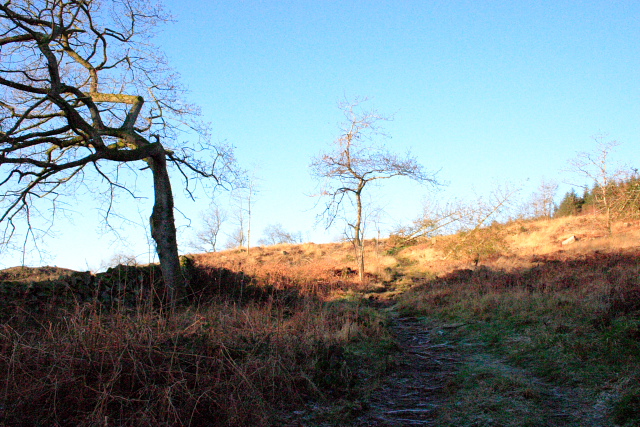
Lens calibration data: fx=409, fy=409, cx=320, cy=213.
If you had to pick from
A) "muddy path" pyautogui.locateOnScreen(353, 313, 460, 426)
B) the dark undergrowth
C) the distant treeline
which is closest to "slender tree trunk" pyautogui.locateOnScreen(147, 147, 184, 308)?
the dark undergrowth

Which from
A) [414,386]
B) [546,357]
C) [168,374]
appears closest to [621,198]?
[546,357]

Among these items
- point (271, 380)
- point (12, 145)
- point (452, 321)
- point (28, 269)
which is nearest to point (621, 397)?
point (271, 380)

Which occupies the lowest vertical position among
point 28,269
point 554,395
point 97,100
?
point 554,395

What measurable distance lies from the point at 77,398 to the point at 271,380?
1938 mm

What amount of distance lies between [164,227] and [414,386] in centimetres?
739

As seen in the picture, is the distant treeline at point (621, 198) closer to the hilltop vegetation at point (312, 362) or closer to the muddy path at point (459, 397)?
the hilltop vegetation at point (312, 362)

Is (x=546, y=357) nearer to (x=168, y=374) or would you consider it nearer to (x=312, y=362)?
(x=312, y=362)

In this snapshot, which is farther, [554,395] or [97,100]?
[97,100]

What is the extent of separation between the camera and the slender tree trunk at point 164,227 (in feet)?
33.3

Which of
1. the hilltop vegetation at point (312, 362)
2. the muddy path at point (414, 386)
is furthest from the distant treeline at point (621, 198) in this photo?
the muddy path at point (414, 386)

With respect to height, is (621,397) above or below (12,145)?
below

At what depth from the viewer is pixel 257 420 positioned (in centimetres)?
373

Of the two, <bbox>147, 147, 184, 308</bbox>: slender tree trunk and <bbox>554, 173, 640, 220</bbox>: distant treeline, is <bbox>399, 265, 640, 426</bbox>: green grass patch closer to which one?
<bbox>147, 147, 184, 308</bbox>: slender tree trunk

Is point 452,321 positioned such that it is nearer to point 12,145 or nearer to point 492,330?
point 492,330
